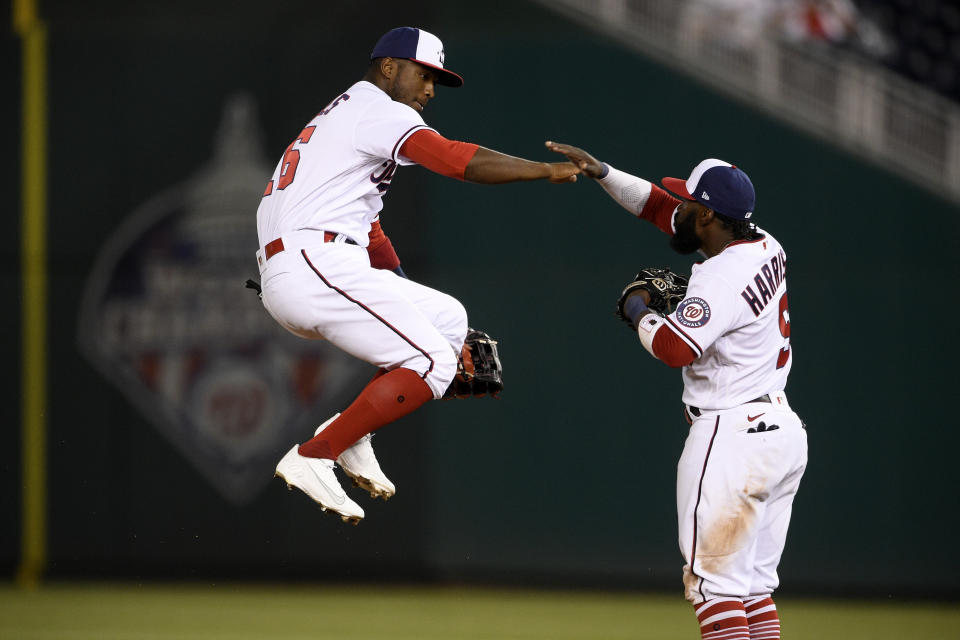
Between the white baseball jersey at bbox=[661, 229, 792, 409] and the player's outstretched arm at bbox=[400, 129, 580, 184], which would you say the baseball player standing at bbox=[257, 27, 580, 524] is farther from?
the white baseball jersey at bbox=[661, 229, 792, 409]

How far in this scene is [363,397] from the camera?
4320 millimetres

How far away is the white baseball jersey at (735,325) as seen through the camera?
4.45 metres

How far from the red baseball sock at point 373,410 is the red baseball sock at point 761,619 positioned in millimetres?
1736

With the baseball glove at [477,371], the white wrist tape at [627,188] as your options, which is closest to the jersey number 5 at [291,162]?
the baseball glove at [477,371]

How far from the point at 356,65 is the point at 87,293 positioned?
8.90 ft

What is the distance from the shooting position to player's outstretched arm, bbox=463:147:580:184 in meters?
4.04

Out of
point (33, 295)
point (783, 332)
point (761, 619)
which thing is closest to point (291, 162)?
point (783, 332)

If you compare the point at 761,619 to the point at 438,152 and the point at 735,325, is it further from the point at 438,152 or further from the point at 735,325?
the point at 438,152

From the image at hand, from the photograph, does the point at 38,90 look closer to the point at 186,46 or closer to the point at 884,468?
the point at 186,46

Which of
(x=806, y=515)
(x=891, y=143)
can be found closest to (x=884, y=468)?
(x=806, y=515)

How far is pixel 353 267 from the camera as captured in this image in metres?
4.27

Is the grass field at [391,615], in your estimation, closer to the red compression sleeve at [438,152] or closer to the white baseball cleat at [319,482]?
the white baseball cleat at [319,482]

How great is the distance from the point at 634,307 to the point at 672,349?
324 mm

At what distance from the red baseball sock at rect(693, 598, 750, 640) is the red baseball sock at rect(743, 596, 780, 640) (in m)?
0.28
